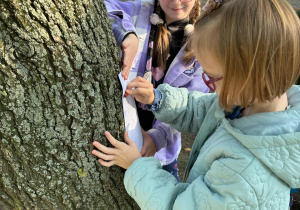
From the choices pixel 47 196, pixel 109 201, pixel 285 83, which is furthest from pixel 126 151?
pixel 285 83

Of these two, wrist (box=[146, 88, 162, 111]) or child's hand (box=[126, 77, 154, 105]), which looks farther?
wrist (box=[146, 88, 162, 111])

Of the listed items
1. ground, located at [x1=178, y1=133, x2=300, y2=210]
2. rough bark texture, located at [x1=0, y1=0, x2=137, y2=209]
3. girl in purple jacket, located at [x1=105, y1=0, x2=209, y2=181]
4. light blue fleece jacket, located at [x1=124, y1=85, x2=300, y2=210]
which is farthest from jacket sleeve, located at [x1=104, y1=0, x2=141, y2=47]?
ground, located at [x1=178, y1=133, x2=300, y2=210]

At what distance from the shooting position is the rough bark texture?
113 cm

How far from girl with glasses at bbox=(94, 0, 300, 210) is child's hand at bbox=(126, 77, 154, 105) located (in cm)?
42

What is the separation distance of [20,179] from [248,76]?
1113 mm

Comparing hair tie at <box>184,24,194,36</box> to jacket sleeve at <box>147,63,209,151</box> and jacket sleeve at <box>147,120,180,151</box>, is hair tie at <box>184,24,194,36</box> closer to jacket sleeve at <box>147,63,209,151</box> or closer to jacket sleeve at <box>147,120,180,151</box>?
jacket sleeve at <box>147,63,209,151</box>

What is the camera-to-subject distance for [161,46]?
1.98m

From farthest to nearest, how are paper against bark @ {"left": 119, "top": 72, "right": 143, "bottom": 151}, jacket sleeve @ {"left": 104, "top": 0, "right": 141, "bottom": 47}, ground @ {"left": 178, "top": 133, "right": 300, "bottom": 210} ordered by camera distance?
ground @ {"left": 178, "top": 133, "right": 300, "bottom": 210}
jacket sleeve @ {"left": 104, "top": 0, "right": 141, "bottom": 47}
paper against bark @ {"left": 119, "top": 72, "right": 143, "bottom": 151}

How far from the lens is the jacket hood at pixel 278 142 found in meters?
1.13

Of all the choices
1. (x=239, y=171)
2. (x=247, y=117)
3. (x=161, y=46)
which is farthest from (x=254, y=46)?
(x=161, y=46)

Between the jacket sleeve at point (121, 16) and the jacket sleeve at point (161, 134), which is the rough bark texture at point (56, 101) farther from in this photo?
the jacket sleeve at point (161, 134)

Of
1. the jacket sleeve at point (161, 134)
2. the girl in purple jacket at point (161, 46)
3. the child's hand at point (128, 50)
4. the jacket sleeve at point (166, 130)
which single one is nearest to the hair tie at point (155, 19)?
the girl in purple jacket at point (161, 46)

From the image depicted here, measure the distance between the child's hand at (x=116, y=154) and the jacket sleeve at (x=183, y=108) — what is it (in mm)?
340

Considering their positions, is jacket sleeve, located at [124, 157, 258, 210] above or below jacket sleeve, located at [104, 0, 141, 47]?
below
